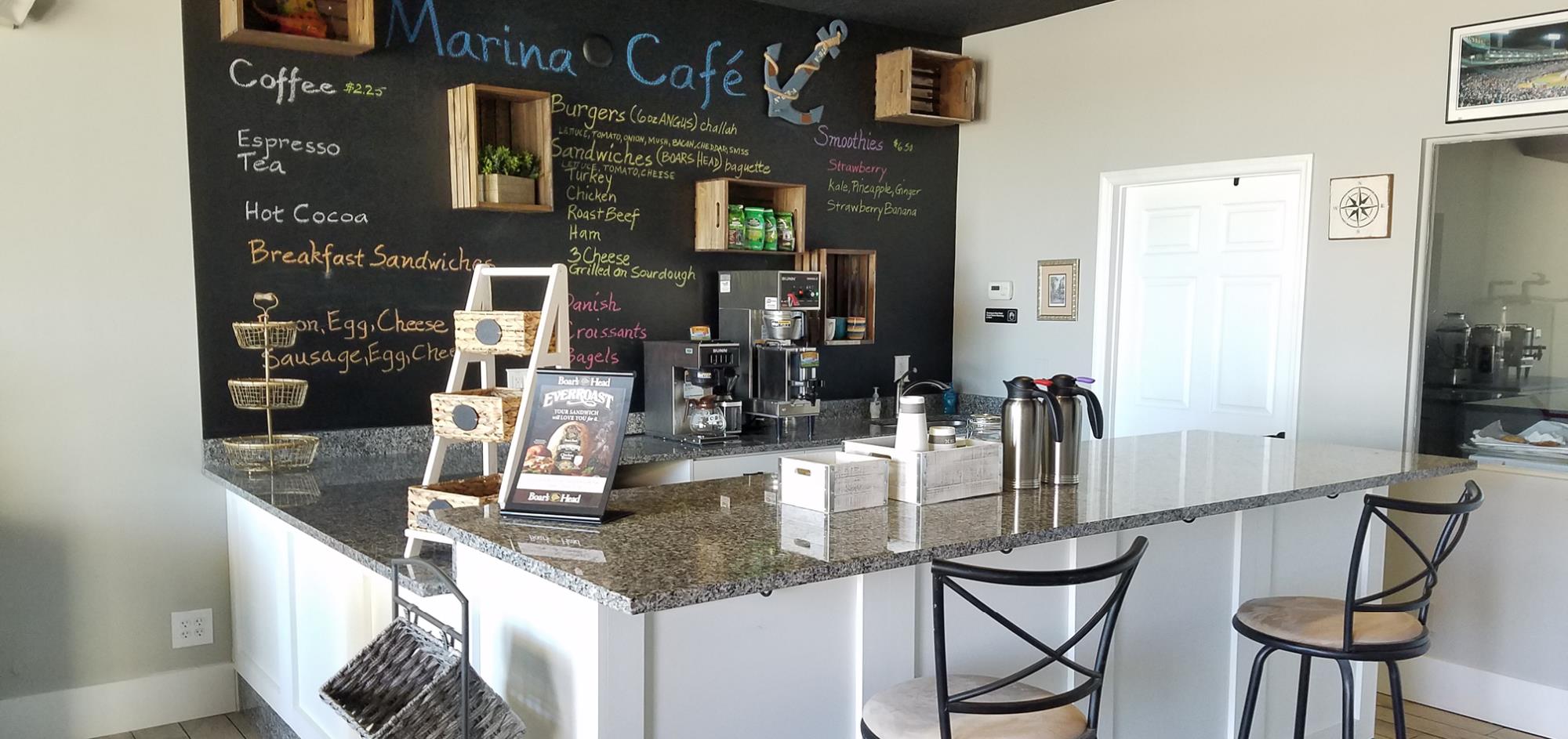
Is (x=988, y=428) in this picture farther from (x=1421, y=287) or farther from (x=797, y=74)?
(x=797, y=74)

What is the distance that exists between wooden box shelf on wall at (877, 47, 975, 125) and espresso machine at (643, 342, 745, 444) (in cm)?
148

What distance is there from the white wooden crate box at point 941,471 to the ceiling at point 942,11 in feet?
9.19

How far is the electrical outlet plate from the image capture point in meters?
3.50

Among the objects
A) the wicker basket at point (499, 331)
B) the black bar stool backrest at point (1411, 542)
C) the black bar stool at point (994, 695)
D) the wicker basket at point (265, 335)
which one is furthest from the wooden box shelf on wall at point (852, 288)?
the black bar stool at point (994, 695)

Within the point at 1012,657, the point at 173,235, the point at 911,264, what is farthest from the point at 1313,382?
the point at 173,235

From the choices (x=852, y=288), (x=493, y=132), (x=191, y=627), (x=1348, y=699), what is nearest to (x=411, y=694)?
(x=1348, y=699)

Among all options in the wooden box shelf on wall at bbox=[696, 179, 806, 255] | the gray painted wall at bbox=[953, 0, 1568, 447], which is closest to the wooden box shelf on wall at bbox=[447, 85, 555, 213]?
the wooden box shelf on wall at bbox=[696, 179, 806, 255]

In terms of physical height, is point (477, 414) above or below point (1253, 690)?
above

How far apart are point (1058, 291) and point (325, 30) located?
3120 millimetres

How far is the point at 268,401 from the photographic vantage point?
3.38 meters

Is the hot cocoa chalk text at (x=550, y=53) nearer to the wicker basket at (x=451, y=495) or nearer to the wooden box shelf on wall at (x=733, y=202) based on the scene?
the wooden box shelf on wall at (x=733, y=202)

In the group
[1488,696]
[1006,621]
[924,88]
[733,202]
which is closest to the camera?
[1006,621]

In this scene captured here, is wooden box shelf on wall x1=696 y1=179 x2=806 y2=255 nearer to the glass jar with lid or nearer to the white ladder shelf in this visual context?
the white ladder shelf

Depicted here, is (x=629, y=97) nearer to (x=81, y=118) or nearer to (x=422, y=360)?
(x=422, y=360)
